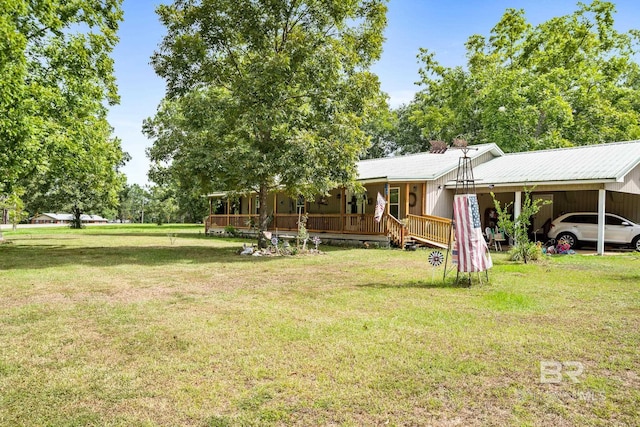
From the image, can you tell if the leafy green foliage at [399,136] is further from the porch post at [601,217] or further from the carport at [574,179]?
the porch post at [601,217]

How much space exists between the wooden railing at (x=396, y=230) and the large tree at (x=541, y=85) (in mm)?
13312

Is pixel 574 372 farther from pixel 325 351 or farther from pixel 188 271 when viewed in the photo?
pixel 188 271

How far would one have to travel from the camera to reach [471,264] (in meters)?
8.00

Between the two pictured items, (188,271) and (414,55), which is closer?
(188,271)

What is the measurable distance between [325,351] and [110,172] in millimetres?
16743

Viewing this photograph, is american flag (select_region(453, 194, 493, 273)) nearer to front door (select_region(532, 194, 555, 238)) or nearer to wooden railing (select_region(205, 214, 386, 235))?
wooden railing (select_region(205, 214, 386, 235))

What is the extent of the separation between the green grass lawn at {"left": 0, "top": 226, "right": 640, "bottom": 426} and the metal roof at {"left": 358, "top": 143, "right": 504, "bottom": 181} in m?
9.34

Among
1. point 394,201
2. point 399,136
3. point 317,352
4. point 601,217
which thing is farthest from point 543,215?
point 399,136

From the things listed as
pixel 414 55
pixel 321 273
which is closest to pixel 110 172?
pixel 321 273

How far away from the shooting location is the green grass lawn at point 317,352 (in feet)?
10.4

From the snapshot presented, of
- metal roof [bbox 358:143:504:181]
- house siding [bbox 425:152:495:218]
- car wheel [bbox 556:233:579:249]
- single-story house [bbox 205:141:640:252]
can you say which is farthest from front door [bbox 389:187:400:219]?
car wheel [bbox 556:233:579:249]

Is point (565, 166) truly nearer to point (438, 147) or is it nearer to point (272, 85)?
point (438, 147)

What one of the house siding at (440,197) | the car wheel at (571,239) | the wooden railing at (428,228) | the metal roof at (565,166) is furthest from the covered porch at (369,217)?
the car wheel at (571,239)
